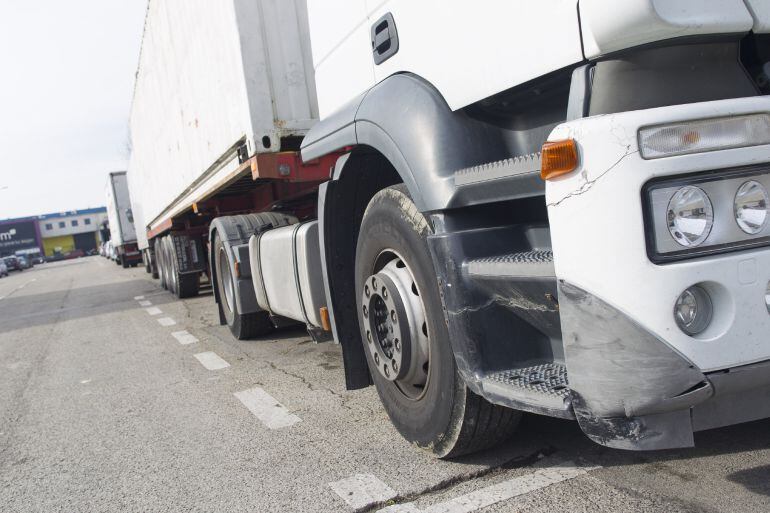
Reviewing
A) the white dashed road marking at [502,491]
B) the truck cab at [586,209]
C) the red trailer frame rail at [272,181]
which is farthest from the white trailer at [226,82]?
the white dashed road marking at [502,491]

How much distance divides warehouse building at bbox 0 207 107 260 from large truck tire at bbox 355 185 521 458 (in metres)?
95.7

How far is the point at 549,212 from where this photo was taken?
1.82 m

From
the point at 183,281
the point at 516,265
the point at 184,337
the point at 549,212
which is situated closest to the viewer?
the point at 549,212

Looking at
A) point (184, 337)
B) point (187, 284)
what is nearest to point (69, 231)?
point (187, 284)

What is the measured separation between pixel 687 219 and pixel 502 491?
4.72 feet

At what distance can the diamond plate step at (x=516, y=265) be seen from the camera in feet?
6.37

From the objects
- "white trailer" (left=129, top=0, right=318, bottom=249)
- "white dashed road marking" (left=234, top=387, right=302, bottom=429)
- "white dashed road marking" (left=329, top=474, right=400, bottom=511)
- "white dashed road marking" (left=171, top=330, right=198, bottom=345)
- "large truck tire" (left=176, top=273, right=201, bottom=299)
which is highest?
"white trailer" (left=129, top=0, right=318, bottom=249)

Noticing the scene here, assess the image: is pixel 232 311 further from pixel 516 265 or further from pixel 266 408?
pixel 516 265

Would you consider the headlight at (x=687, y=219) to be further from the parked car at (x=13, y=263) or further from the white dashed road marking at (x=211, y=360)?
the parked car at (x=13, y=263)

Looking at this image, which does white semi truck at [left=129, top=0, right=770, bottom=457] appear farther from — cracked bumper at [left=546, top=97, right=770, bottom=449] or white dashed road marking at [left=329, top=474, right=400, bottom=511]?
white dashed road marking at [left=329, top=474, right=400, bottom=511]

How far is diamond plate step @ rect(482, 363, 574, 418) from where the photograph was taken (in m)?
1.96

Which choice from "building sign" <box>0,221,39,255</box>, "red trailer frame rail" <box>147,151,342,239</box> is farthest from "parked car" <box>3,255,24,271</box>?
"red trailer frame rail" <box>147,151,342,239</box>

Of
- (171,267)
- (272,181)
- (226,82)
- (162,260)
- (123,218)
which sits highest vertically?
(226,82)

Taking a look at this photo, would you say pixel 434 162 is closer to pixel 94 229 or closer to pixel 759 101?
pixel 759 101
